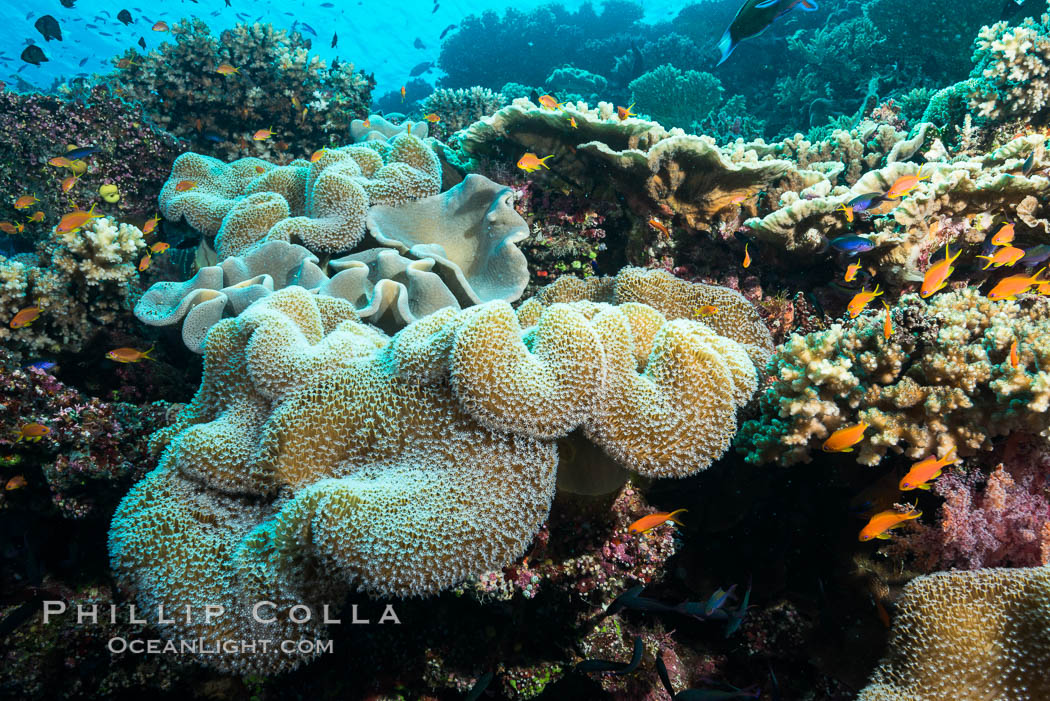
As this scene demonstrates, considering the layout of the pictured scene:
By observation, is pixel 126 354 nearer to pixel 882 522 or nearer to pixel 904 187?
pixel 882 522

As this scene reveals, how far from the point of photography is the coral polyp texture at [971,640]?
1.44 m

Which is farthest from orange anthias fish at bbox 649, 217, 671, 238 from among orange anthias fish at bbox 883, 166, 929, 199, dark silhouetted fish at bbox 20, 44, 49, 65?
dark silhouetted fish at bbox 20, 44, 49, 65

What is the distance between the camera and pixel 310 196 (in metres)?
3.48

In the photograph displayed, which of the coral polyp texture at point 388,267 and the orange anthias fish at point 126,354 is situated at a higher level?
the coral polyp texture at point 388,267

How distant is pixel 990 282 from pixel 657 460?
93.5 inches

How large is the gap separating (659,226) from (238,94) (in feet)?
19.2

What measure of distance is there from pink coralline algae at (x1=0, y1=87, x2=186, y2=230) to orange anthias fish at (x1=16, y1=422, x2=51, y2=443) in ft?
10.8

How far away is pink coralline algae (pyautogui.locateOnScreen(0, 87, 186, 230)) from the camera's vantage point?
4789 mm

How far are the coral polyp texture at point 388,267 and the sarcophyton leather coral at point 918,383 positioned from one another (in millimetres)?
1746

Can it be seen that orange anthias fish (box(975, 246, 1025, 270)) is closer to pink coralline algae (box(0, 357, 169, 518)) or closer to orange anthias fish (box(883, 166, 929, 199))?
orange anthias fish (box(883, 166, 929, 199))

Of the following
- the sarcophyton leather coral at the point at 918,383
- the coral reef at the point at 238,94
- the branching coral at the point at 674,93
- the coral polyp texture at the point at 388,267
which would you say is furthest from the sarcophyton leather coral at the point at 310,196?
the branching coral at the point at 674,93

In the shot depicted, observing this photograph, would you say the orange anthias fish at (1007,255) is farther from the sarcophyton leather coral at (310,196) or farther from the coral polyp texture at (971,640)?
the sarcophyton leather coral at (310,196)

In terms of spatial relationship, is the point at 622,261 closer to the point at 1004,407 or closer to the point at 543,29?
the point at 1004,407

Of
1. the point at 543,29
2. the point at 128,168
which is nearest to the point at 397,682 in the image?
the point at 128,168
